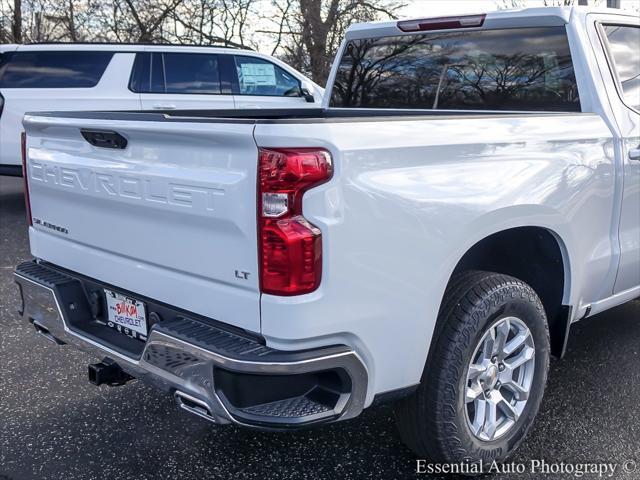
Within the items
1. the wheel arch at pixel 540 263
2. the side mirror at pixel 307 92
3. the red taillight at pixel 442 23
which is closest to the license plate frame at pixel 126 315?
the wheel arch at pixel 540 263

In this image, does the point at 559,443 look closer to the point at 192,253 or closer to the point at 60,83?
the point at 192,253

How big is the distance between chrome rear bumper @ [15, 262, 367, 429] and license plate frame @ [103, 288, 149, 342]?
9.8 inches

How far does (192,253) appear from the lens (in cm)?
242

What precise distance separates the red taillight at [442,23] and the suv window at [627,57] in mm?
673

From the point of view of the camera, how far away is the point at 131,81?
890 cm

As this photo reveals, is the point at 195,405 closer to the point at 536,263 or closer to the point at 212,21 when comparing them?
the point at 536,263

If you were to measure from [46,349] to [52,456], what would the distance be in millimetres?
1274

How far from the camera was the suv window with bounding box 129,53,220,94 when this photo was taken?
354 inches

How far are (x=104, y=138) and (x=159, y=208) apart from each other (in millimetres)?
435

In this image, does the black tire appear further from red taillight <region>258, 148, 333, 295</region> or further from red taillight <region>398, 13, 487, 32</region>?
red taillight <region>398, 13, 487, 32</region>

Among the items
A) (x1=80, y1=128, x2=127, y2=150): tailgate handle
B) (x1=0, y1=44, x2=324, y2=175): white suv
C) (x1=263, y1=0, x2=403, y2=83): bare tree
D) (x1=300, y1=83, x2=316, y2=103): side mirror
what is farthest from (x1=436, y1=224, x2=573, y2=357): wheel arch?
(x1=263, y1=0, x2=403, y2=83): bare tree

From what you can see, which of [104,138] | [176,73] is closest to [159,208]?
[104,138]

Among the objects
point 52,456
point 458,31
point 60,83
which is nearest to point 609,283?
point 458,31

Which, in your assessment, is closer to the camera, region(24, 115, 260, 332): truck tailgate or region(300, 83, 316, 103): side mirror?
region(24, 115, 260, 332): truck tailgate
